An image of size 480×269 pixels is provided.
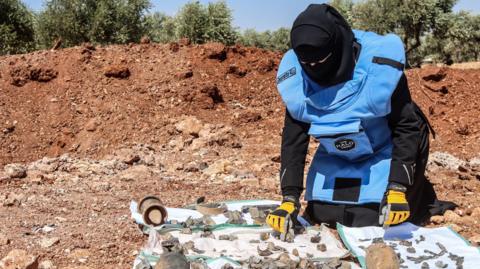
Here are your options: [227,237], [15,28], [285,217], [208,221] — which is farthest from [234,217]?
[15,28]

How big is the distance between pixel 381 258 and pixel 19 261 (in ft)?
5.61

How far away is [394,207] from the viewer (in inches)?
125

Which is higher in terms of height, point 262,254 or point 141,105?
point 141,105

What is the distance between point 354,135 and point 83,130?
16.8 ft

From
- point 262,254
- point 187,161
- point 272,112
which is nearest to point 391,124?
point 262,254

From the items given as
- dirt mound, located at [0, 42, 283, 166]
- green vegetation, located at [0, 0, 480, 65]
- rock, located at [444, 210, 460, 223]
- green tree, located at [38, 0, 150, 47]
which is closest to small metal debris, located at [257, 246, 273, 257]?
rock, located at [444, 210, 460, 223]

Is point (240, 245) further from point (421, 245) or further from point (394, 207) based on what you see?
point (421, 245)

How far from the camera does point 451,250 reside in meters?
3.16

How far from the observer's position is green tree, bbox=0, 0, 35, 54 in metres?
15.9

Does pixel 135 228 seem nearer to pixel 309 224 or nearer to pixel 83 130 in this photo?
pixel 309 224

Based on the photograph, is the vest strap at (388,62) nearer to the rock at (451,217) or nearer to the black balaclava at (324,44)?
the black balaclava at (324,44)

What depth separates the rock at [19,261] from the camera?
9.34 ft

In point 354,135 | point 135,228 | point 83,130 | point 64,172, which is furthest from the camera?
point 83,130

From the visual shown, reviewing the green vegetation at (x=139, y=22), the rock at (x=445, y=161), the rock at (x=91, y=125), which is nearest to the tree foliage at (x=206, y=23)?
the green vegetation at (x=139, y=22)
